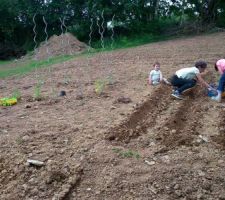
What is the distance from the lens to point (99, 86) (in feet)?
25.7

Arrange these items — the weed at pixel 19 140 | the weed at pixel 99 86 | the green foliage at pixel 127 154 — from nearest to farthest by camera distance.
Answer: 1. the green foliage at pixel 127 154
2. the weed at pixel 19 140
3. the weed at pixel 99 86

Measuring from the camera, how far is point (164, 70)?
9188 mm

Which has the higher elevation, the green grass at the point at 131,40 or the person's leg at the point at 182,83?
the person's leg at the point at 182,83

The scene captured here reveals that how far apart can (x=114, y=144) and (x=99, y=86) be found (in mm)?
3013

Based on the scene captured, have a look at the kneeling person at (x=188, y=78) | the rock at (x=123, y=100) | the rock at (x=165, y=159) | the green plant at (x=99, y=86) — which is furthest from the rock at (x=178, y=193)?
the green plant at (x=99, y=86)

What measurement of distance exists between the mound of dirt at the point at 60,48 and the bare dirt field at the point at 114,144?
763cm

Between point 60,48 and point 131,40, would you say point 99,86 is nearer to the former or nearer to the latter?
point 60,48

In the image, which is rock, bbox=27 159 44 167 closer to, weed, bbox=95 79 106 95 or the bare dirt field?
the bare dirt field

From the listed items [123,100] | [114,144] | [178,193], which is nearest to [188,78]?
[123,100]

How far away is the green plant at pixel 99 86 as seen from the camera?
750 cm

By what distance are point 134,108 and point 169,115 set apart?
601 millimetres

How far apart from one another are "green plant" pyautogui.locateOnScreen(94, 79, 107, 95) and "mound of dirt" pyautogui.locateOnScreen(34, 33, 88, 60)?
7254 millimetres

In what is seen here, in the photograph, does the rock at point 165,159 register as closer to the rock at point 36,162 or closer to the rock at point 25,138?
the rock at point 36,162

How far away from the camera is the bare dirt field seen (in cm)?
399
